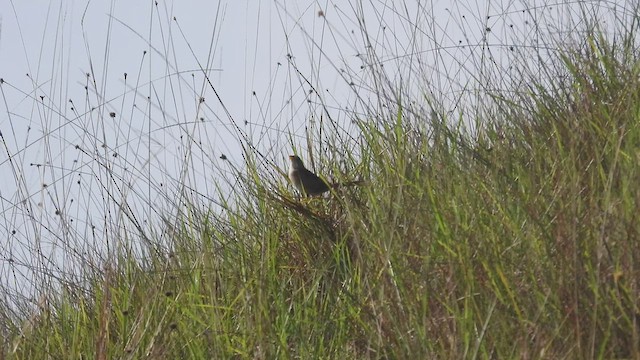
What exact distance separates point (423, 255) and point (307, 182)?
915 millimetres

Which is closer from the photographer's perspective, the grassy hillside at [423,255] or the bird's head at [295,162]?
the grassy hillside at [423,255]

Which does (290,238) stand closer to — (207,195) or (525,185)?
(207,195)

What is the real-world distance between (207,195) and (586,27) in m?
1.42

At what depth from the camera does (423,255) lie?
271 cm

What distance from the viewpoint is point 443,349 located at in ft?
7.59

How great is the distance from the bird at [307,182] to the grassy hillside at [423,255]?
1.6 inches

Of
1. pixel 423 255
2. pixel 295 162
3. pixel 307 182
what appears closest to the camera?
pixel 423 255

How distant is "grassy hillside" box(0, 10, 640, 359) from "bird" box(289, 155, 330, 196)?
0.13 ft

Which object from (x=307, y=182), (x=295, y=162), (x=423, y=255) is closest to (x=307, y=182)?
(x=307, y=182)

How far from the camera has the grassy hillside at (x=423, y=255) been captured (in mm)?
2357

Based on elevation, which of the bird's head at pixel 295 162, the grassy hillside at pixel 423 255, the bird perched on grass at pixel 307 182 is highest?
the bird's head at pixel 295 162

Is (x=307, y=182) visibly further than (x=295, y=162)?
No

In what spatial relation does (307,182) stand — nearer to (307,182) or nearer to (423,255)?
(307,182)

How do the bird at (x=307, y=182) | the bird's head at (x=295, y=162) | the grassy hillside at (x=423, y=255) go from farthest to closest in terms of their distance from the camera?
the bird's head at (x=295, y=162) < the bird at (x=307, y=182) < the grassy hillside at (x=423, y=255)
